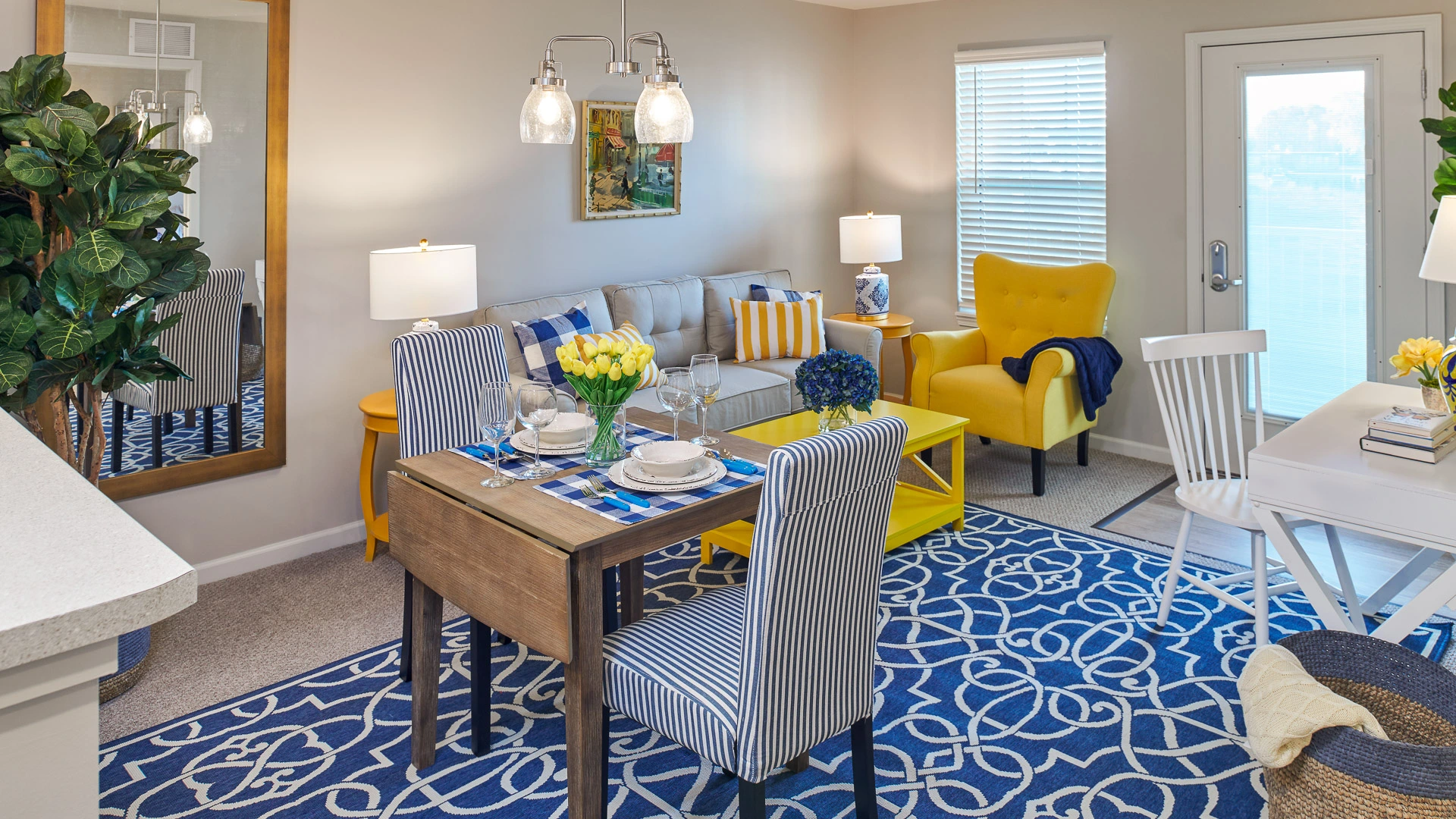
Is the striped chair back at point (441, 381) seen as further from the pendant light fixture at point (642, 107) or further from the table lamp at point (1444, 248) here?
the table lamp at point (1444, 248)

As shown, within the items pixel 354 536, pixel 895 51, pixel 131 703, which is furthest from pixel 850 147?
pixel 131 703

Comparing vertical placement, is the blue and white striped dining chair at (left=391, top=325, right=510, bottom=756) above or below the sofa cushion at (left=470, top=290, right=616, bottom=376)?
below

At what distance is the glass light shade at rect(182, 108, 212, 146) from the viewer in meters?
3.56

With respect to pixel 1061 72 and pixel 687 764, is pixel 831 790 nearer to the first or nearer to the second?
pixel 687 764

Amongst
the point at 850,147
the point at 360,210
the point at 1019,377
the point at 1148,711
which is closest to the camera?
the point at 1148,711

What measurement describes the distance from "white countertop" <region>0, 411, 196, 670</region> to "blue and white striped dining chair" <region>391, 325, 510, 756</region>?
1594 mm

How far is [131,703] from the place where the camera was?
298 cm

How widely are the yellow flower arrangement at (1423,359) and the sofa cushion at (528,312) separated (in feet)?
9.78

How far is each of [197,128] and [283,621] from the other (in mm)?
1696

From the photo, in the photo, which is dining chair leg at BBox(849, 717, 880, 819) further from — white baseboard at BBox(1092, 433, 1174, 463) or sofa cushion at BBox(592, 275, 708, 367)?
white baseboard at BBox(1092, 433, 1174, 463)

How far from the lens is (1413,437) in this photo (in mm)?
2561

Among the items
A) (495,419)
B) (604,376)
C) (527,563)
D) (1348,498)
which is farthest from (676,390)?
(1348,498)

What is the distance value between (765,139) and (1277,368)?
281 centimetres

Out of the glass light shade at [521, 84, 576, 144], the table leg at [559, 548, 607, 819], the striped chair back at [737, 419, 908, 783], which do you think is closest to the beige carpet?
the table leg at [559, 548, 607, 819]
